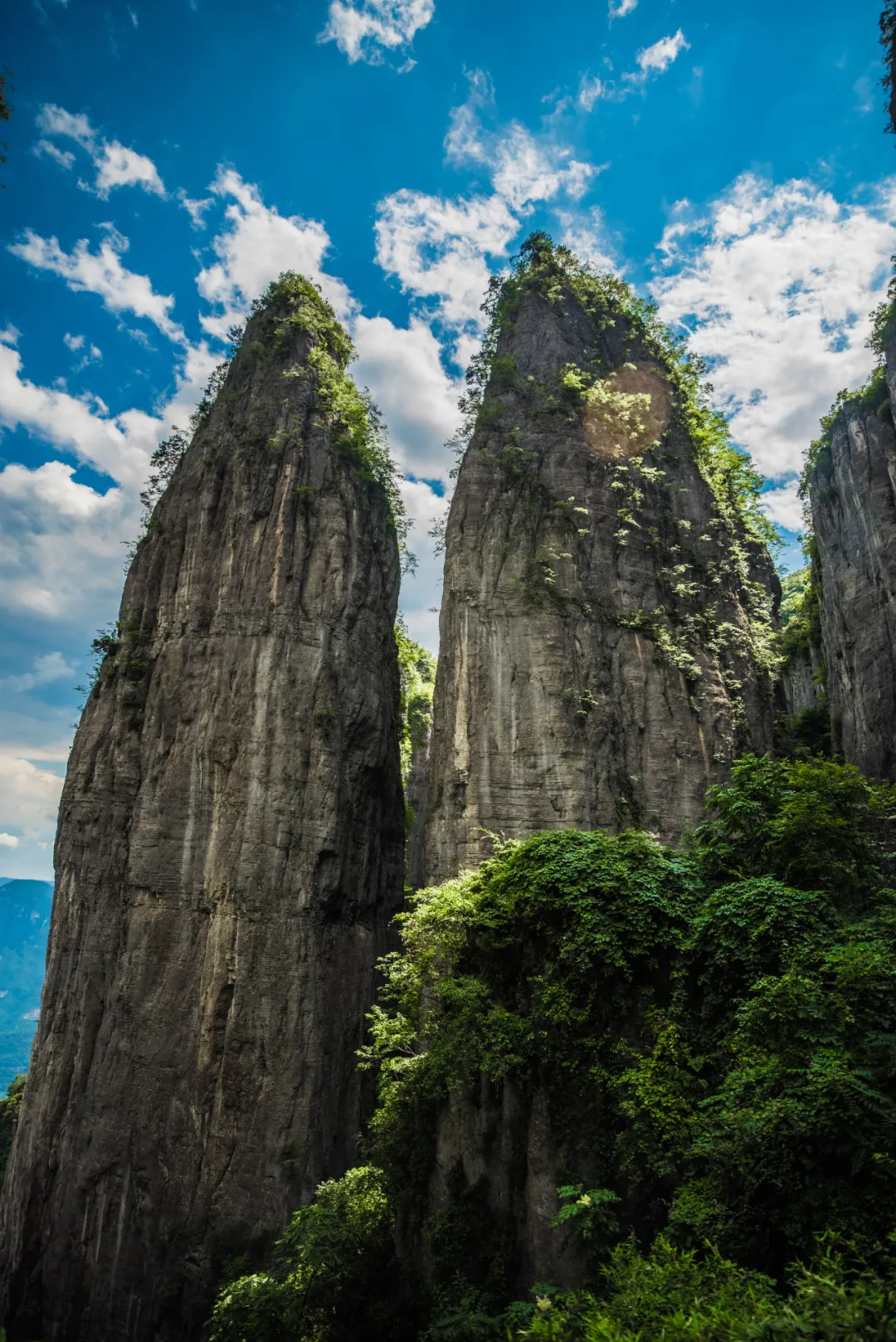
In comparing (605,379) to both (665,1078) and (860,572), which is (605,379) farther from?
(665,1078)

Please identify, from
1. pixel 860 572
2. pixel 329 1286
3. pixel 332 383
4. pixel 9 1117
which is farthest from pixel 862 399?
pixel 9 1117

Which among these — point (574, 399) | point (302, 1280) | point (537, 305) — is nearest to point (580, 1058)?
point (302, 1280)

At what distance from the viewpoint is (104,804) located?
26812 millimetres

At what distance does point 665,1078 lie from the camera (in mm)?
10641

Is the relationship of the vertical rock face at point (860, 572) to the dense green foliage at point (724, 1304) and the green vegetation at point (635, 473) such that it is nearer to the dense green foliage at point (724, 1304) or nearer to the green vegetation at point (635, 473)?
the green vegetation at point (635, 473)

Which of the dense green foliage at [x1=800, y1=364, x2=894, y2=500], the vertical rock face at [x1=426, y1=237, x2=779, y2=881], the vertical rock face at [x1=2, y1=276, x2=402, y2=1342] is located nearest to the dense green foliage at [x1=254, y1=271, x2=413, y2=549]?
the vertical rock face at [x1=2, y1=276, x2=402, y2=1342]

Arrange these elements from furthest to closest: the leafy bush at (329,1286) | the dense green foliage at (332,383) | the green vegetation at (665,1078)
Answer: the dense green foliage at (332,383) < the leafy bush at (329,1286) < the green vegetation at (665,1078)

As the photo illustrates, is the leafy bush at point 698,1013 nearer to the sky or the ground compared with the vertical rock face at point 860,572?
nearer to the ground

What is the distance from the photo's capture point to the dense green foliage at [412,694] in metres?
34.2

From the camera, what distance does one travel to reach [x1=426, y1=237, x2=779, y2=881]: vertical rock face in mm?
21672

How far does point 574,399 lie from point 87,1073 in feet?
98.8

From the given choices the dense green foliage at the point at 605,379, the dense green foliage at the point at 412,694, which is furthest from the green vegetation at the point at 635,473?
the dense green foliage at the point at 412,694

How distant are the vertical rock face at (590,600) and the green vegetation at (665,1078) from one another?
5.58 m

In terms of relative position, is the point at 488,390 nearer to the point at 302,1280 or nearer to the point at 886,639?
the point at 886,639
